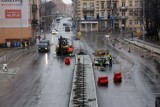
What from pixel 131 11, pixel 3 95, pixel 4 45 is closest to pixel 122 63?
pixel 3 95

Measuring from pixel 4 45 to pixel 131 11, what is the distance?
68.7 m

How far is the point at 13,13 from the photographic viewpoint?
7325 centimetres

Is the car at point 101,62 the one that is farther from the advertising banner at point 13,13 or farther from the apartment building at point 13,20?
the advertising banner at point 13,13

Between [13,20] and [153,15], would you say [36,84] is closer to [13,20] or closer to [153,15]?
[13,20]

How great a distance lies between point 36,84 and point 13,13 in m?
43.1

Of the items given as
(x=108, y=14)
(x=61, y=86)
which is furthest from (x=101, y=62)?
(x=108, y=14)

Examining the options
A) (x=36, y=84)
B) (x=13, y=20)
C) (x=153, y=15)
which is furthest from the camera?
(x=153, y=15)

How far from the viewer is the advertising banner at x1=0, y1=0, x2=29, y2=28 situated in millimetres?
72875

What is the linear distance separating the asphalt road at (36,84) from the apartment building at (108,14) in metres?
86.4

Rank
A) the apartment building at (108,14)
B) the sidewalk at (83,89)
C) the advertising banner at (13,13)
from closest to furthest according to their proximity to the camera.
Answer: the sidewalk at (83,89)
the advertising banner at (13,13)
the apartment building at (108,14)

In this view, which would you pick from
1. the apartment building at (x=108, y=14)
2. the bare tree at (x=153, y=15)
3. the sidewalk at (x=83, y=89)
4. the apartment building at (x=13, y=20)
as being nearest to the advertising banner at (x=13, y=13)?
the apartment building at (x=13, y=20)

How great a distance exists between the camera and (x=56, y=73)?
3828cm

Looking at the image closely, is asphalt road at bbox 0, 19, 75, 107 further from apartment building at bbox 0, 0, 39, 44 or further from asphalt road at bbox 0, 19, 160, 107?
apartment building at bbox 0, 0, 39, 44

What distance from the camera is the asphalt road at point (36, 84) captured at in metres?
25.6
